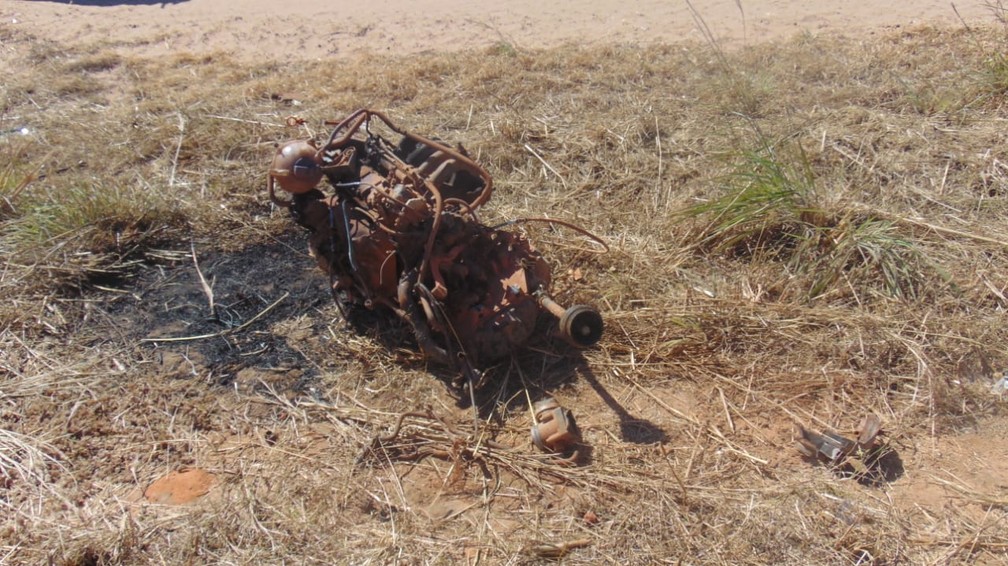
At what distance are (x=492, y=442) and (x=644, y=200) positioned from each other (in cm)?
199

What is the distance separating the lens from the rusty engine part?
3.18 m

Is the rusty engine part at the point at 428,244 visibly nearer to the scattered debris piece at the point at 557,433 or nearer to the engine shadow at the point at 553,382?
the engine shadow at the point at 553,382

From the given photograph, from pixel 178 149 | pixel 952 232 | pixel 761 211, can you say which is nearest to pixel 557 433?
pixel 761 211

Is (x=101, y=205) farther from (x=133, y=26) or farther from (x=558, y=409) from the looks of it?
(x=133, y=26)

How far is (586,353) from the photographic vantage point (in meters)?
3.46

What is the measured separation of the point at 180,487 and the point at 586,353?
1.66 m

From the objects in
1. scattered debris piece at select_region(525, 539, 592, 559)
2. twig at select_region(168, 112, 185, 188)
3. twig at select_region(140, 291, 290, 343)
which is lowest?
scattered debris piece at select_region(525, 539, 592, 559)

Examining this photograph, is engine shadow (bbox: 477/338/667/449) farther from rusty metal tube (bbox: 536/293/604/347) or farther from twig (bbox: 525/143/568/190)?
twig (bbox: 525/143/568/190)

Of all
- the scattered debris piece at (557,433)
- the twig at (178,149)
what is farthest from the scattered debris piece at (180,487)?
the twig at (178,149)

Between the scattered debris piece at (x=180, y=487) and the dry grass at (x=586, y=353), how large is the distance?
0.18 feet

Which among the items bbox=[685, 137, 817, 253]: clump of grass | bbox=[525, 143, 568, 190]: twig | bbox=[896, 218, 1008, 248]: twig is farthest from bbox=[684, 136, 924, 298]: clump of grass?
bbox=[525, 143, 568, 190]: twig

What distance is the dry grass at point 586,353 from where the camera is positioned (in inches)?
107

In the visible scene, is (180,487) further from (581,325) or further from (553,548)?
(581,325)

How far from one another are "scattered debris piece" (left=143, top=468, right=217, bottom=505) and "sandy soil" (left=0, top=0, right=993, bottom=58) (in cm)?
489
